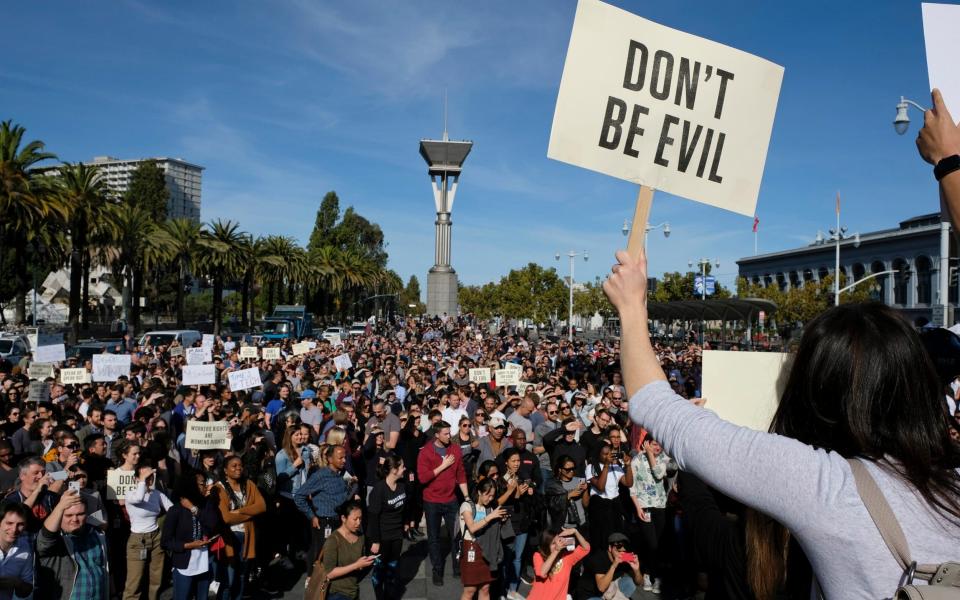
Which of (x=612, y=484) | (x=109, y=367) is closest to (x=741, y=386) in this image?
(x=612, y=484)

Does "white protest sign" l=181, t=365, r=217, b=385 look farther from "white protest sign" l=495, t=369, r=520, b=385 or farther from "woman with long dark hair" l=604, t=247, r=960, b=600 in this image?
"woman with long dark hair" l=604, t=247, r=960, b=600

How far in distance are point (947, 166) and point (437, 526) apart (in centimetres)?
751

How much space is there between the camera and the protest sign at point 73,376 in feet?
47.2

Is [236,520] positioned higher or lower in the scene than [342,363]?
lower

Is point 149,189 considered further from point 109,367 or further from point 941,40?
point 941,40

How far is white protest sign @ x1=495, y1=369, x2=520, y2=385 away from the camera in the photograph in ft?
51.8

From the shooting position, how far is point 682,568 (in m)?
7.45

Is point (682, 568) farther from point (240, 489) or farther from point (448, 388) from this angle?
point (448, 388)

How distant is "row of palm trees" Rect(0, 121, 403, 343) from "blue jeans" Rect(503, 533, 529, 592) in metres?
28.5

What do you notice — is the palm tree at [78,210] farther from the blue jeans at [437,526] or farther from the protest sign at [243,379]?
the blue jeans at [437,526]

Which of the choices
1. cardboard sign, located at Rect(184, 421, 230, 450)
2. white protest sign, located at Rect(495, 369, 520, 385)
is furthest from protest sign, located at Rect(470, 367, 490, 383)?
cardboard sign, located at Rect(184, 421, 230, 450)

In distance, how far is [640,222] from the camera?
234 centimetres

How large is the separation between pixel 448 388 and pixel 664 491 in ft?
26.6

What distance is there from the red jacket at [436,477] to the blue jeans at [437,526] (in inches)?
3.1
